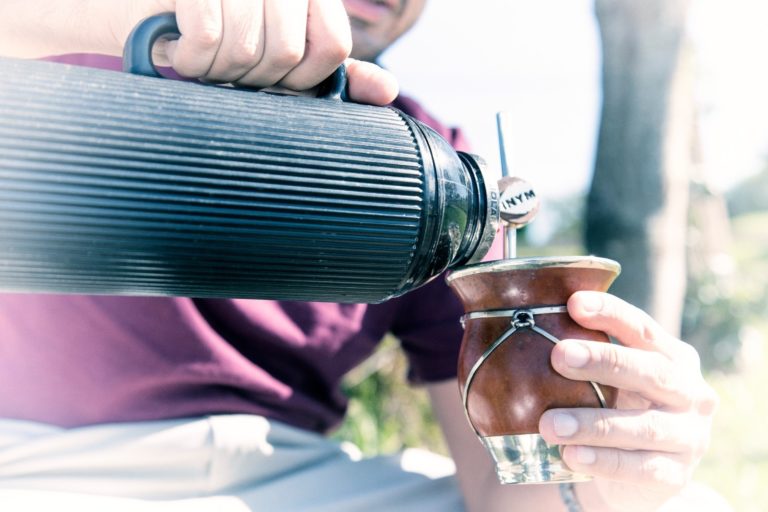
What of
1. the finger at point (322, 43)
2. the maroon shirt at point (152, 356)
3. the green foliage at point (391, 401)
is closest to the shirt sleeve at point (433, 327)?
the maroon shirt at point (152, 356)

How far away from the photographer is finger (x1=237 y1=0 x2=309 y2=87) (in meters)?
0.96

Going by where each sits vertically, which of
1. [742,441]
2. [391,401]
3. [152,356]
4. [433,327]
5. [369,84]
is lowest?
[742,441]

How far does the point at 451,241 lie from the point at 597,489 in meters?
0.58

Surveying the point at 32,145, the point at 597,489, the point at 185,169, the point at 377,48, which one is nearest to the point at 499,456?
the point at 597,489

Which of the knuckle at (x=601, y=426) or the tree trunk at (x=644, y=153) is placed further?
the tree trunk at (x=644, y=153)

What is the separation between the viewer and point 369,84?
1082 millimetres

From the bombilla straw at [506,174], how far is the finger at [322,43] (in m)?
0.26

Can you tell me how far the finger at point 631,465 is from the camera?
109 cm

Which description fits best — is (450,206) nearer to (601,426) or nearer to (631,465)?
(601,426)

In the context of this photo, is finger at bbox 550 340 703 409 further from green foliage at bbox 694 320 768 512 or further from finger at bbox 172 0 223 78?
green foliage at bbox 694 320 768 512

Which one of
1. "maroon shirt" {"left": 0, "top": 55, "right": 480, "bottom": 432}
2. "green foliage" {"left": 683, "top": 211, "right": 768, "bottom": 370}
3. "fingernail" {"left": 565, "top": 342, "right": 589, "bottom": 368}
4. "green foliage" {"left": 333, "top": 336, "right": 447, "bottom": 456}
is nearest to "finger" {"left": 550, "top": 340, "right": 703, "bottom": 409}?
"fingernail" {"left": 565, "top": 342, "right": 589, "bottom": 368}

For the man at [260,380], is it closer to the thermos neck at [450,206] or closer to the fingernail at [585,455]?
the fingernail at [585,455]

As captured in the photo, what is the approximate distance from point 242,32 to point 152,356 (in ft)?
2.56

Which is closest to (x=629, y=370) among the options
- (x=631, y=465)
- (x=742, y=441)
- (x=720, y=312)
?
(x=631, y=465)
